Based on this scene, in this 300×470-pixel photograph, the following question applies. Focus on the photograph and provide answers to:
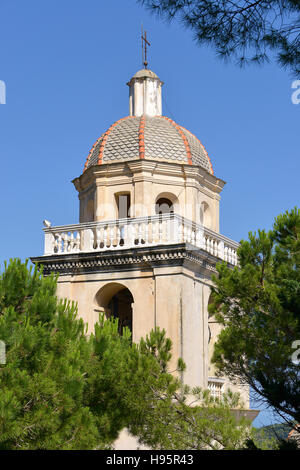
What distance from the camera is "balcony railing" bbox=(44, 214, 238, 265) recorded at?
2138cm

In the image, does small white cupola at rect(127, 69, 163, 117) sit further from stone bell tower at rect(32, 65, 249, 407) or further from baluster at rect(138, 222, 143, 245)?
baluster at rect(138, 222, 143, 245)

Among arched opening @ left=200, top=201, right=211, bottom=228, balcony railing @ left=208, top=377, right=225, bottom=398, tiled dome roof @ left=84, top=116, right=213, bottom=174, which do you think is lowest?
balcony railing @ left=208, top=377, right=225, bottom=398

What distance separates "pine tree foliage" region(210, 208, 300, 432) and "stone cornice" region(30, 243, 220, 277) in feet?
13.9

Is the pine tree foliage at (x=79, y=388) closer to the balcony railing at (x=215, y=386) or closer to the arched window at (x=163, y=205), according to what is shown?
the balcony railing at (x=215, y=386)

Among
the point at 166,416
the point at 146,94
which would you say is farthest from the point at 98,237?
the point at 166,416

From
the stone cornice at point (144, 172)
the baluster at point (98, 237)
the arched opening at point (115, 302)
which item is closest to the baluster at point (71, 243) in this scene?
the baluster at point (98, 237)

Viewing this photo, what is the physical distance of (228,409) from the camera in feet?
53.2

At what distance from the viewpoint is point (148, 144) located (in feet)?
77.9

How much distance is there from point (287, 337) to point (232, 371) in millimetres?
1398

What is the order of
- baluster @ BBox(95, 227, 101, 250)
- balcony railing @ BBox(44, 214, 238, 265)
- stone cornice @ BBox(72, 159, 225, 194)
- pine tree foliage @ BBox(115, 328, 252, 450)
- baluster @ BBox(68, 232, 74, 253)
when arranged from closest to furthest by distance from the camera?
1. pine tree foliage @ BBox(115, 328, 252, 450)
2. balcony railing @ BBox(44, 214, 238, 265)
3. baluster @ BBox(95, 227, 101, 250)
4. baluster @ BBox(68, 232, 74, 253)
5. stone cornice @ BBox(72, 159, 225, 194)

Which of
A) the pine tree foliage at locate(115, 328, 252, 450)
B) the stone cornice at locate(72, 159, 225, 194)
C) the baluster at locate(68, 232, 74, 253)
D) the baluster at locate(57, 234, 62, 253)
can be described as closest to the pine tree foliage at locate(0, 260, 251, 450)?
the pine tree foliage at locate(115, 328, 252, 450)

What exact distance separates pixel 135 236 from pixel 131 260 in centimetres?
65

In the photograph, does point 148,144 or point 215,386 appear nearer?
point 215,386

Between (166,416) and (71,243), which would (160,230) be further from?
(166,416)
